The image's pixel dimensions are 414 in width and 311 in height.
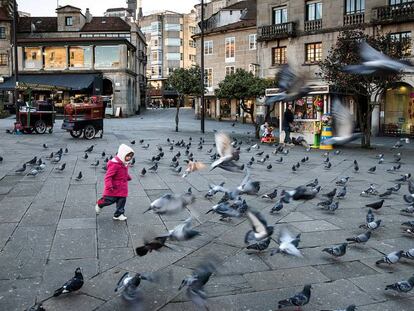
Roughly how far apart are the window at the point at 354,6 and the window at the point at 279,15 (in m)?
4.88

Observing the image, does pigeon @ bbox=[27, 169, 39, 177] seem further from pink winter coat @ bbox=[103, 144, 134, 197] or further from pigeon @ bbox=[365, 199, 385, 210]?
pigeon @ bbox=[365, 199, 385, 210]

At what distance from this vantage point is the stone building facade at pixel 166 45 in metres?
83.8

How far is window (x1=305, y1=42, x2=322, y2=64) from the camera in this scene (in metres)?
30.1

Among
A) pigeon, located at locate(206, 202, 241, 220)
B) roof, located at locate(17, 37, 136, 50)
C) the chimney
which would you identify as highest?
the chimney

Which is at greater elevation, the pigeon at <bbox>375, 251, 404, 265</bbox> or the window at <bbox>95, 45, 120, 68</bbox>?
the window at <bbox>95, 45, 120, 68</bbox>

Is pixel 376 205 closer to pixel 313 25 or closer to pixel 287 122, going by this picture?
pixel 287 122

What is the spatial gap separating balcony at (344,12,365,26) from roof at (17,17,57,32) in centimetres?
3233

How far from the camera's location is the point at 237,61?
4191 cm

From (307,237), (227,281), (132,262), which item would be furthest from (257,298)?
(307,237)

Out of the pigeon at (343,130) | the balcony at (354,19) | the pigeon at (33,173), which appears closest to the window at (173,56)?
the balcony at (354,19)

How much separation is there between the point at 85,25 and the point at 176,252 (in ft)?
157

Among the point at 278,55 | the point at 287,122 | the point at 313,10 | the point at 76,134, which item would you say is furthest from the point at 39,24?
the point at 287,122

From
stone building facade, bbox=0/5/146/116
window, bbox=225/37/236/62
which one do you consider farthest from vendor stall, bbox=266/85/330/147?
stone building facade, bbox=0/5/146/116

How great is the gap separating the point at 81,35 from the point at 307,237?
46306 mm
